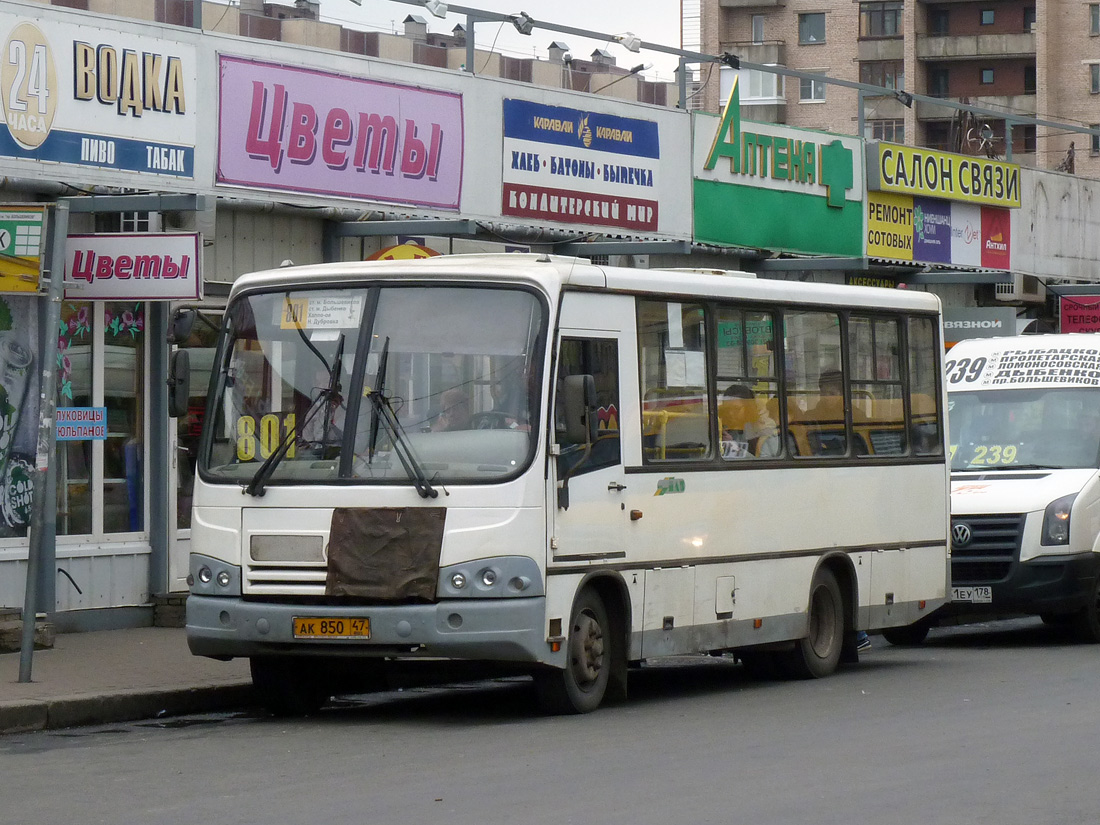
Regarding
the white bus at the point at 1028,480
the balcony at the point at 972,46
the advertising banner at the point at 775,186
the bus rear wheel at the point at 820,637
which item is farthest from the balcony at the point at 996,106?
the bus rear wheel at the point at 820,637

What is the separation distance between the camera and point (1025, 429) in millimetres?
17875

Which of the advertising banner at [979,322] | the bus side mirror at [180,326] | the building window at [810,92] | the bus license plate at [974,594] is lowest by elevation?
the bus license plate at [974,594]

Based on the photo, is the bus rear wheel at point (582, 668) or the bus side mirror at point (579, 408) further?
the bus rear wheel at point (582, 668)

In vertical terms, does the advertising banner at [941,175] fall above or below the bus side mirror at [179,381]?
above

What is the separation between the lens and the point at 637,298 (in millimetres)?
12352

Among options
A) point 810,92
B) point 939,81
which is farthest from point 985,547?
point 939,81

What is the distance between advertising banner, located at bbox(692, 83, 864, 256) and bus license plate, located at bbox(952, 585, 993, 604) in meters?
6.73

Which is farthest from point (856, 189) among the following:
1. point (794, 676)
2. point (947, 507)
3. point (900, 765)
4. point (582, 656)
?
point (900, 765)

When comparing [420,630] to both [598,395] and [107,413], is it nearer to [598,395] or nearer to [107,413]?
[598,395]

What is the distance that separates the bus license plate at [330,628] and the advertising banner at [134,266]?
4812mm

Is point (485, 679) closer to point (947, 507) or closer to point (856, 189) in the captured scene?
point (947, 507)

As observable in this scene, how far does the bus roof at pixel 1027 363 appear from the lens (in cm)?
1808

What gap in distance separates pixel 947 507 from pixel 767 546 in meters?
2.74

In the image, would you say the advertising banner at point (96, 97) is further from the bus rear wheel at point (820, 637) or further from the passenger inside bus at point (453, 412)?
the bus rear wheel at point (820, 637)
